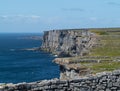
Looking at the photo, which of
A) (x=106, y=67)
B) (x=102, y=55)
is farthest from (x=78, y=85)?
(x=102, y=55)

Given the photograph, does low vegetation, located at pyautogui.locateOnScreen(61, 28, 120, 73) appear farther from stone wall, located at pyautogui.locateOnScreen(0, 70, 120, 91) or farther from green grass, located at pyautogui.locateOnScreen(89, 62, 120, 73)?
stone wall, located at pyautogui.locateOnScreen(0, 70, 120, 91)

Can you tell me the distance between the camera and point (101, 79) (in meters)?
18.2

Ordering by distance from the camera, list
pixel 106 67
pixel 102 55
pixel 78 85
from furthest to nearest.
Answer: pixel 102 55 → pixel 106 67 → pixel 78 85

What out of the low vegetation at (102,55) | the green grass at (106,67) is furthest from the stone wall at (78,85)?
the low vegetation at (102,55)

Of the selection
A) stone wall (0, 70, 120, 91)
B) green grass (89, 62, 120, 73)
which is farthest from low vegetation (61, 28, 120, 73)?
stone wall (0, 70, 120, 91)

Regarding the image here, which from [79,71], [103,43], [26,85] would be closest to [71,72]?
[79,71]

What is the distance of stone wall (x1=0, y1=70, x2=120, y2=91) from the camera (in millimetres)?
16688

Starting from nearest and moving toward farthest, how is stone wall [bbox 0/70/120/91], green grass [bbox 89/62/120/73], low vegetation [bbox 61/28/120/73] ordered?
stone wall [bbox 0/70/120/91] → green grass [bbox 89/62/120/73] → low vegetation [bbox 61/28/120/73]

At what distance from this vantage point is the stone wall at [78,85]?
657 inches

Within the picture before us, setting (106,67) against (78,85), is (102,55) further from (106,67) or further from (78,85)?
(78,85)

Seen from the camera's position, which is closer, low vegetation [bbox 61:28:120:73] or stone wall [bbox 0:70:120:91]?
stone wall [bbox 0:70:120:91]

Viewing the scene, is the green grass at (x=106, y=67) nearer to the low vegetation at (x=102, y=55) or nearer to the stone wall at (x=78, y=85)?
the low vegetation at (x=102, y=55)

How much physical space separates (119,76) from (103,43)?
85434mm

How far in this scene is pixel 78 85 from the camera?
17688mm
